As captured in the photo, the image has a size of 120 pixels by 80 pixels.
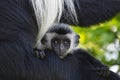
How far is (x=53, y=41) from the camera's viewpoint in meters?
3.57

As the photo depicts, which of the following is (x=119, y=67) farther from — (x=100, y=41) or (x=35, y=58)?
(x=35, y=58)

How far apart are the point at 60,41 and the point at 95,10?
541mm

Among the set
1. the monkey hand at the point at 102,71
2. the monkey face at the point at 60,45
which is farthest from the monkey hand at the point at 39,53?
the monkey hand at the point at 102,71

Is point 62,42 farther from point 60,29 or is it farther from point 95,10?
point 95,10

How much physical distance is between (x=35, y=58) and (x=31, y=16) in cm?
22

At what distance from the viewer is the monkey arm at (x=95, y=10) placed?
4.02 meters

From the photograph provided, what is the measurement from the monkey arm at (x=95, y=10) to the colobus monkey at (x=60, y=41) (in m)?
0.29

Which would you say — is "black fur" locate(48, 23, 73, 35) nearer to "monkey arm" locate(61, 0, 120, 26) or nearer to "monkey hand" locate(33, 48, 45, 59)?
"monkey hand" locate(33, 48, 45, 59)

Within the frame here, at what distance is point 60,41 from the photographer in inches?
142

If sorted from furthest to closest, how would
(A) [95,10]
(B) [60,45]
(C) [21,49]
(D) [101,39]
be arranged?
(D) [101,39] < (A) [95,10] < (B) [60,45] < (C) [21,49]

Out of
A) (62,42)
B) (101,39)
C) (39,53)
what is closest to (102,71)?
Result: (62,42)

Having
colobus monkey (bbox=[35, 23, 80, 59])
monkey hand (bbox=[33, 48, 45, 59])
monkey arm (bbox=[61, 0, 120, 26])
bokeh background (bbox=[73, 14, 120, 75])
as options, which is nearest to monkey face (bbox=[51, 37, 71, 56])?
colobus monkey (bbox=[35, 23, 80, 59])

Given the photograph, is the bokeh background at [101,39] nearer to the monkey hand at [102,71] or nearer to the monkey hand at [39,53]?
the monkey hand at [102,71]

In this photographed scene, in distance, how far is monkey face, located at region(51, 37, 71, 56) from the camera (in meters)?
3.46
